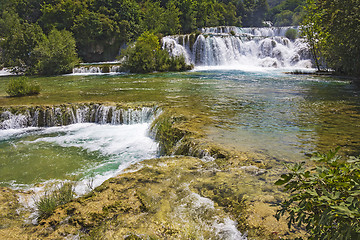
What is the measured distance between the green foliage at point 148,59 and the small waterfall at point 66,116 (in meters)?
15.7

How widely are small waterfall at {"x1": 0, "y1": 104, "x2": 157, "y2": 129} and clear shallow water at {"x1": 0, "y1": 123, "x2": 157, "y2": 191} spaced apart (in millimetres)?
308

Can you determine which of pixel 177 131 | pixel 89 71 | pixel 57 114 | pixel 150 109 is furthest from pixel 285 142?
pixel 89 71

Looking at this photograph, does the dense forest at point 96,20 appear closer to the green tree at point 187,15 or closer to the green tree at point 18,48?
the green tree at point 187,15

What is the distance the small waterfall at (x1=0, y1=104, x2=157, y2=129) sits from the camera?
934 centimetres

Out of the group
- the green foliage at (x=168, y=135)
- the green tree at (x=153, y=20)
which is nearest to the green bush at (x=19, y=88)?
the green foliage at (x=168, y=135)

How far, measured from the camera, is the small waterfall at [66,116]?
9344mm

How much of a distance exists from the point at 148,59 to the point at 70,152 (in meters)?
19.5

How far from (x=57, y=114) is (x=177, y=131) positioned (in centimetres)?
585

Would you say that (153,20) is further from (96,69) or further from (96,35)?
(96,69)

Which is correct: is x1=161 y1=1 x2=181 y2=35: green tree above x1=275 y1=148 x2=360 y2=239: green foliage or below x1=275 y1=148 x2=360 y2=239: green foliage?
above

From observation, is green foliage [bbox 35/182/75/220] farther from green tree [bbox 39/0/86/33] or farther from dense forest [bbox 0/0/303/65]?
green tree [bbox 39/0/86/33]

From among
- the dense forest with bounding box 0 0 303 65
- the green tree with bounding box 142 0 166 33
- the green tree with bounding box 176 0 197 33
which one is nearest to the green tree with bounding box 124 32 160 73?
the dense forest with bounding box 0 0 303 65

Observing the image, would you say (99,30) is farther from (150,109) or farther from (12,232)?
(12,232)

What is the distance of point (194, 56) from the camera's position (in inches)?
1214
